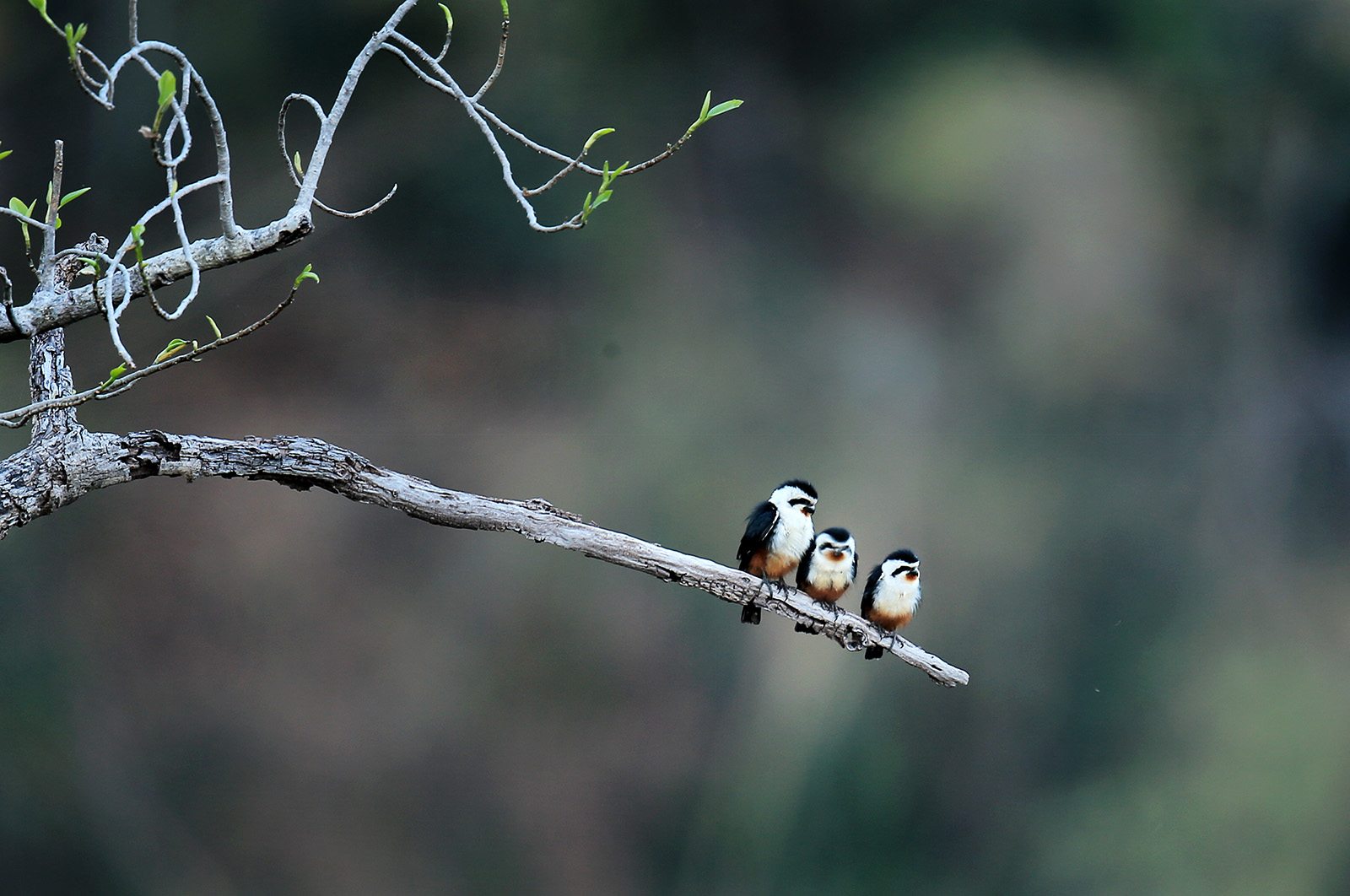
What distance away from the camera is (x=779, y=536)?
7.14 feet

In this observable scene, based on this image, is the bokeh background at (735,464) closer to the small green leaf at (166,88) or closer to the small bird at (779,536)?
the small bird at (779,536)

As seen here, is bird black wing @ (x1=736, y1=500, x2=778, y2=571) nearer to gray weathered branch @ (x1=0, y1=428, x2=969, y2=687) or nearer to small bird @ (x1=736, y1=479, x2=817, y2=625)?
small bird @ (x1=736, y1=479, x2=817, y2=625)

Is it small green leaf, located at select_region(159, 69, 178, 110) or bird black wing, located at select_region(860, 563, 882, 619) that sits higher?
bird black wing, located at select_region(860, 563, 882, 619)

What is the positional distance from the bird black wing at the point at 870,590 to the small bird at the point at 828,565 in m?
0.16

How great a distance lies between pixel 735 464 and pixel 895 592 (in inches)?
47.7

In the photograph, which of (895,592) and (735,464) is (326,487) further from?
(735,464)

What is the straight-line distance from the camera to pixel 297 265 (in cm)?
329

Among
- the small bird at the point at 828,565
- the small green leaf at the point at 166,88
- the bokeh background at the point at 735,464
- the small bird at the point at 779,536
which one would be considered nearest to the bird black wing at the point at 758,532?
the small bird at the point at 779,536

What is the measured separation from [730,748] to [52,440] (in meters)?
2.49

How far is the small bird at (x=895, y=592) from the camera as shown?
2326 millimetres

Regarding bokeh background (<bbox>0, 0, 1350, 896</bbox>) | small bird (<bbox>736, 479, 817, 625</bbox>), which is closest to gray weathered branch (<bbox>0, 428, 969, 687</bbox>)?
small bird (<bbox>736, 479, 817, 625</bbox>)

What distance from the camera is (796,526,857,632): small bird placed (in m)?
2.22

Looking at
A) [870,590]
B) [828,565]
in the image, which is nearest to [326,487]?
[828,565]

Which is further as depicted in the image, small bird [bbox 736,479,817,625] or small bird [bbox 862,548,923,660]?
small bird [bbox 862,548,923,660]
